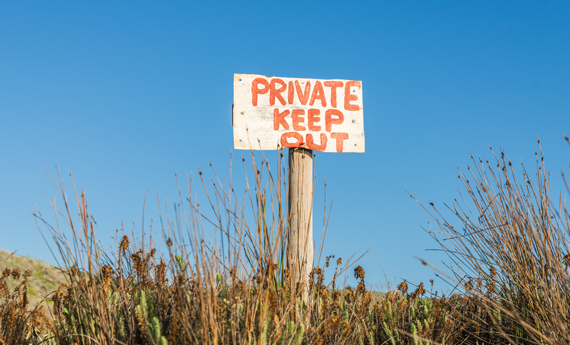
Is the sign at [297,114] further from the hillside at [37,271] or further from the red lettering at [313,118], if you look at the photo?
the hillside at [37,271]

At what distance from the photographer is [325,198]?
278cm

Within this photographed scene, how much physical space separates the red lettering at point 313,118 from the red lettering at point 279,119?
7.0 inches

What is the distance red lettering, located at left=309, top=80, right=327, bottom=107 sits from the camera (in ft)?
11.6

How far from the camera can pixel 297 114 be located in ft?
11.4

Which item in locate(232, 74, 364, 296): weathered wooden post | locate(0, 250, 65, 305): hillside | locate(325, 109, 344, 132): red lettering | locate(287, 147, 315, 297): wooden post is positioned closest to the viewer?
locate(287, 147, 315, 297): wooden post

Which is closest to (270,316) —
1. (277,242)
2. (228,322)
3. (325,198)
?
(228,322)

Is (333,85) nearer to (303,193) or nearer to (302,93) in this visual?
(302,93)

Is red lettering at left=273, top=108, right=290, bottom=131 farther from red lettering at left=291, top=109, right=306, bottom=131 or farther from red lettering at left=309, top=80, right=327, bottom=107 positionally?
red lettering at left=309, top=80, right=327, bottom=107

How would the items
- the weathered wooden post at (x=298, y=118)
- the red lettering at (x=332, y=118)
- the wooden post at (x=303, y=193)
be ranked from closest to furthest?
1. the wooden post at (x=303, y=193)
2. the weathered wooden post at (x=298, y=118)
3. the red lettering at (x=332, y=118)

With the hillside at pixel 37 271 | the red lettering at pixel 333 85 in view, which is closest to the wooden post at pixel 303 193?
the red lettering at pixel 333 85

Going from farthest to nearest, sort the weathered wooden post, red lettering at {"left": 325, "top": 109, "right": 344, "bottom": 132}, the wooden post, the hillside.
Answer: the hillside → red lettering at {"left": 325, "top": 109, "right": 344, "bottom": 132} → the weathered wooden post → the wooden post

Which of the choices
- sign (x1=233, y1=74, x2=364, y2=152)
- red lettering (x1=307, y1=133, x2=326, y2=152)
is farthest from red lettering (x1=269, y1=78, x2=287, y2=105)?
red lettering (x1=307, y1=133, x2=326, y2=152)

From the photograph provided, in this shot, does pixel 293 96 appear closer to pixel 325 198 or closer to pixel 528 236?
pixel 325 198

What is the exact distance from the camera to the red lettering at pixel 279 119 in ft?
11.3
